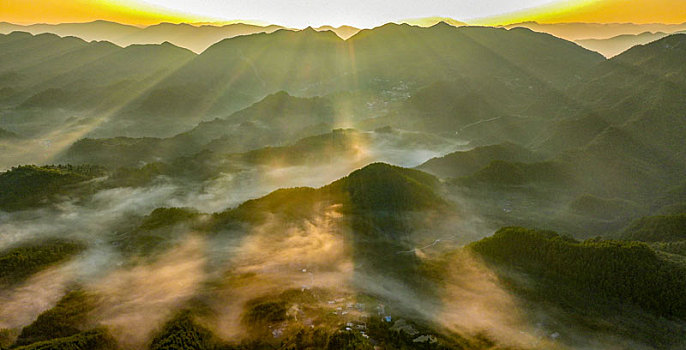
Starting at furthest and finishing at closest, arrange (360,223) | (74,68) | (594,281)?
(74,68), (360,223), (594,281)

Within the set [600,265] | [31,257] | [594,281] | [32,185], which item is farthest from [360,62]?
[594,281]

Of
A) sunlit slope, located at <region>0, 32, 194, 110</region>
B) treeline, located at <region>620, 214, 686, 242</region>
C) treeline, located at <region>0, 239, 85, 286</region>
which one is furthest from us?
sunlit slope, located at <region>0, 32, 194, 110</region>

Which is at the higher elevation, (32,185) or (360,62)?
(360,62)

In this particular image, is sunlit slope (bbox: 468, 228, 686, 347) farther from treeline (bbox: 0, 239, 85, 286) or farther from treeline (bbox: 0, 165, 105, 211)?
treeline (bbox: 0, 165, 105, 211)

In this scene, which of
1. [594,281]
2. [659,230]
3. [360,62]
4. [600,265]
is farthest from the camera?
[360,62]

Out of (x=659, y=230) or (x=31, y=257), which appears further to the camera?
(x=659, y=230)

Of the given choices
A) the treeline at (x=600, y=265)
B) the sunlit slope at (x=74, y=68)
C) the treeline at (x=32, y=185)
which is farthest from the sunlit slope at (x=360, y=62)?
the treeline at (x=600, y=265)

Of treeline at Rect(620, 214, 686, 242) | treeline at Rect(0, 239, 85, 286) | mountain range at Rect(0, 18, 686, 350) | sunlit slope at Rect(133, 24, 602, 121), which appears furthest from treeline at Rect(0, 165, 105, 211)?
sunlit slope at Rect(133, 24, 602, 121)

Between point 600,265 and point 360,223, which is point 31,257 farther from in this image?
point 600,265

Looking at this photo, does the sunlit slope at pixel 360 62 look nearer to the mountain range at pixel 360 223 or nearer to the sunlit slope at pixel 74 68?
the sunlit slope at pixel 74 68
